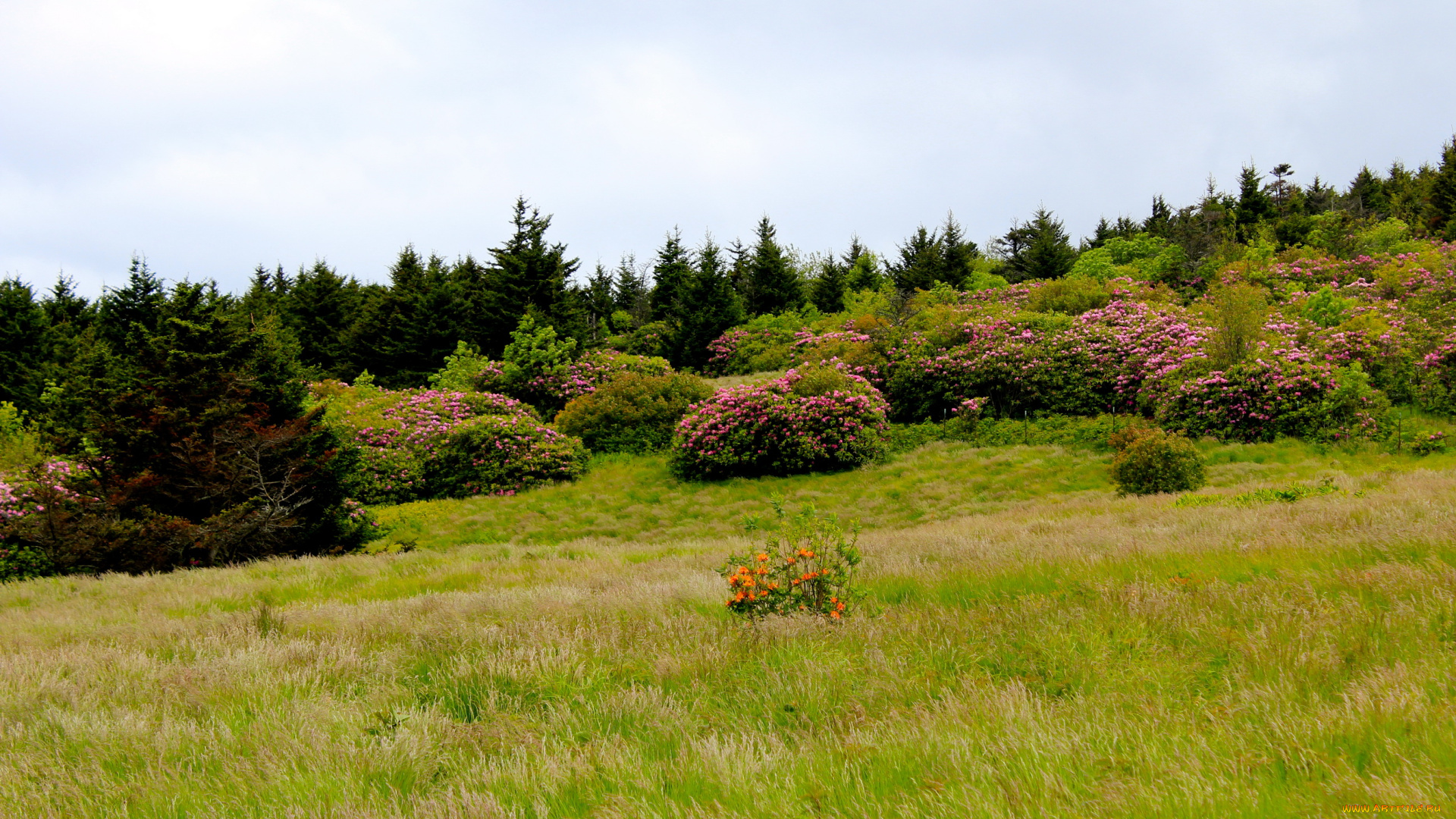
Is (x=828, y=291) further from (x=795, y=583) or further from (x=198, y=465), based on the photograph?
(x=795, y=583)

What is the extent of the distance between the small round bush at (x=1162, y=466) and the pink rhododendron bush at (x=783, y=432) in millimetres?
6993

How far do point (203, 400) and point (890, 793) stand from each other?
1581 centimetres

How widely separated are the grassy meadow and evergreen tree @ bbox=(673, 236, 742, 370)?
28635mm

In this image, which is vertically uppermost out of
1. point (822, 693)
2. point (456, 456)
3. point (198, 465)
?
point (198, 465)

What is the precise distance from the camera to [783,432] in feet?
64.8

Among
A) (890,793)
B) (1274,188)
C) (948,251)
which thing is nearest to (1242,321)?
(890,793)

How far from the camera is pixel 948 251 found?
44.8 meters

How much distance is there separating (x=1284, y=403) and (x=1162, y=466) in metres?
6.30

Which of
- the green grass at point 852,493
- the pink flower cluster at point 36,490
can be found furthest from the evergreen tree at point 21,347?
the green grass at point 852,493

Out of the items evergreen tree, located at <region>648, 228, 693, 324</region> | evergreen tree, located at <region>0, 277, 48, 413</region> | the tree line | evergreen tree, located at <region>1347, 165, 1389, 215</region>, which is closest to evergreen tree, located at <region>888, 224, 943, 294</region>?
the tree line

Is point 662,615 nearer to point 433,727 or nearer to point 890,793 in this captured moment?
point 433,727

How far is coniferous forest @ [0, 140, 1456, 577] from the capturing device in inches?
547

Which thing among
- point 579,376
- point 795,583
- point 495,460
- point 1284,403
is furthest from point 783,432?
point 795,583

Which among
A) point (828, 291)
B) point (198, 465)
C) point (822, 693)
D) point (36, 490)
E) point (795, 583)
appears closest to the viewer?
point (822, 693)
